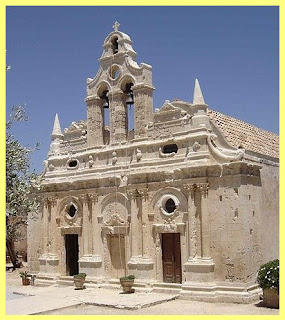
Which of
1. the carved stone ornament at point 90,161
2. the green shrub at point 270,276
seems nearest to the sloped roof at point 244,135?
the green shrub at point 270,276

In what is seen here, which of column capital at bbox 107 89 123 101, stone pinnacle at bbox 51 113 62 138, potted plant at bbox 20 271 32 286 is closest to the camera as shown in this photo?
column capital at bbox 107 89 123 101

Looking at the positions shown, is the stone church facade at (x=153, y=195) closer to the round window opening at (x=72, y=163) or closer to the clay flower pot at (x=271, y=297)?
the round window opening at (x=72, y=163)

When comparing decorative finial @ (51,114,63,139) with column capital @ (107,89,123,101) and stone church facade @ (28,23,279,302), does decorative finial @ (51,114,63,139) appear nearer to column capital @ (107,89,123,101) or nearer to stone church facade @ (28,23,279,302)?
stone church facade @ (28,23,279,302)

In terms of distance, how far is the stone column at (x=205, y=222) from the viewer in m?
20.1

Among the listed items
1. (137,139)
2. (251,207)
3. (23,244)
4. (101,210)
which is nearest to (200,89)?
(137,139)

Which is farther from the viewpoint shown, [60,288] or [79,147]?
[79,147]

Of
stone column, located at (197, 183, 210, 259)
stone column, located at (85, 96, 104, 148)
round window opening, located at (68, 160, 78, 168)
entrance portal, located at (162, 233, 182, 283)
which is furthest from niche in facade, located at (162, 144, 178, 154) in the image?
round window opening, located at (68, 160, 78, 168)

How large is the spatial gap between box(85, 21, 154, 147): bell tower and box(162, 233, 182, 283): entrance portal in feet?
15.6

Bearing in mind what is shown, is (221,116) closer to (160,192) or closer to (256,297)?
(160,192)

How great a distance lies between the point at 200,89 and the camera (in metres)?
21.2

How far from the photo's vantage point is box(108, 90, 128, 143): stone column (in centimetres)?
2364

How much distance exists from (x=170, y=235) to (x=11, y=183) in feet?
29.0

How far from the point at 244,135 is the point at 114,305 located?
9605mm

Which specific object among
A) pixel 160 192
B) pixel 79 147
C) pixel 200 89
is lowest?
pixel 160 192
